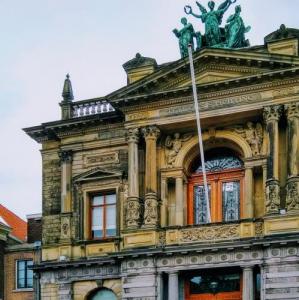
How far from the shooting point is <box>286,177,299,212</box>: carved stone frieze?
1241 inches

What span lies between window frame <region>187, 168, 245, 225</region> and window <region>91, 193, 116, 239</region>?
334cm

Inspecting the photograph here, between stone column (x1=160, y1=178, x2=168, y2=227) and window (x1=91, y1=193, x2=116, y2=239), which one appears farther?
window (x1=91, y1=193, x2=116, y2=239)

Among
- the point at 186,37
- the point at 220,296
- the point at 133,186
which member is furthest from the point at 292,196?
the point at 186,37

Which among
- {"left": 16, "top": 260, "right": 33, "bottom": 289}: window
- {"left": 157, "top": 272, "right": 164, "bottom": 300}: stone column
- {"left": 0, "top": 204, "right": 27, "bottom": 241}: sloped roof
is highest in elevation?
{"left": 0, "top": 204, "right": 27, "bottom": 241}: sloped roof

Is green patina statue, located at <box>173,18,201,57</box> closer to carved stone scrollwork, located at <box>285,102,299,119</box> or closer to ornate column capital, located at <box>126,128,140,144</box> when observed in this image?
ornate column capital, located at <box>126,128,140,144</box>

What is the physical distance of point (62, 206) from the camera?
36844 mm

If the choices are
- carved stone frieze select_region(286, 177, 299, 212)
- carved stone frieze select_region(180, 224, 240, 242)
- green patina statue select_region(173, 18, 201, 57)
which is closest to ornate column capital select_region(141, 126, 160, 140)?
green patina statue select_region(173, 18, 201, 57)

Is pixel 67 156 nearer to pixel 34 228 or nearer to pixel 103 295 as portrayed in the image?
pixel 103 295

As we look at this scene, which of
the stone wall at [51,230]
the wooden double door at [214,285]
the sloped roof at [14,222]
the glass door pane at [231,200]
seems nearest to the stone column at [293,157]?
the glass door pane at [231,200]

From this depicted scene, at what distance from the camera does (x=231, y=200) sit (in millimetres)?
34562

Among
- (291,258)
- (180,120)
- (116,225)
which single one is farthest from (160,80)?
(291,258)

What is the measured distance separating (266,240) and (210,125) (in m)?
5.84

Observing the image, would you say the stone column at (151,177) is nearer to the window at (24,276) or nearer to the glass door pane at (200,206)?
the glass door pane at (200,206)

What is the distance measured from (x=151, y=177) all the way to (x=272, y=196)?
5.03m
